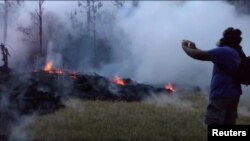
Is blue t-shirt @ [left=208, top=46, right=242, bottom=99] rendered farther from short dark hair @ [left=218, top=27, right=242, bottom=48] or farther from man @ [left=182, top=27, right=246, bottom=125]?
short dark hair @ [left=218, top=27, right=242, bottom=48]

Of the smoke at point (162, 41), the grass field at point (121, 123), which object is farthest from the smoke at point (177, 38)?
the grass field at point (121, 123)

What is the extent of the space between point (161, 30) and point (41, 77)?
1375cm

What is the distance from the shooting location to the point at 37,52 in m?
33.5

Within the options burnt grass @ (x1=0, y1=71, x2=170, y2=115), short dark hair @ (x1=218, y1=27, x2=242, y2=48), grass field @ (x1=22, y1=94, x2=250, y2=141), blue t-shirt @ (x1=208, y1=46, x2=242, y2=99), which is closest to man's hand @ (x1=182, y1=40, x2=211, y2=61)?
blue t-shirt @ (x1=208, y1=46, x2=242, y2=99)

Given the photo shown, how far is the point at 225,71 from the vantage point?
675 centimetres

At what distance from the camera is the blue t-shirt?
22.0ft

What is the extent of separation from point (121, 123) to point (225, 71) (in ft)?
16.7

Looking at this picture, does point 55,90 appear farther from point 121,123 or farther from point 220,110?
point 220,110

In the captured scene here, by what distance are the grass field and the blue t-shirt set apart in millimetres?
3111

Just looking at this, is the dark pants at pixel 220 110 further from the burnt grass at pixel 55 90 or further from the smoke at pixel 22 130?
the burnt grass at pixel 55 90

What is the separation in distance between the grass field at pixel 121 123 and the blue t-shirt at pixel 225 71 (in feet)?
10.2

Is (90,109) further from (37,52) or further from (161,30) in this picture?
(37,52)

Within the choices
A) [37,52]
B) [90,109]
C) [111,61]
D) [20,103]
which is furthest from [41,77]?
[37,52]

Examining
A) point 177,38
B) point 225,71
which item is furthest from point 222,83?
point 177,38
